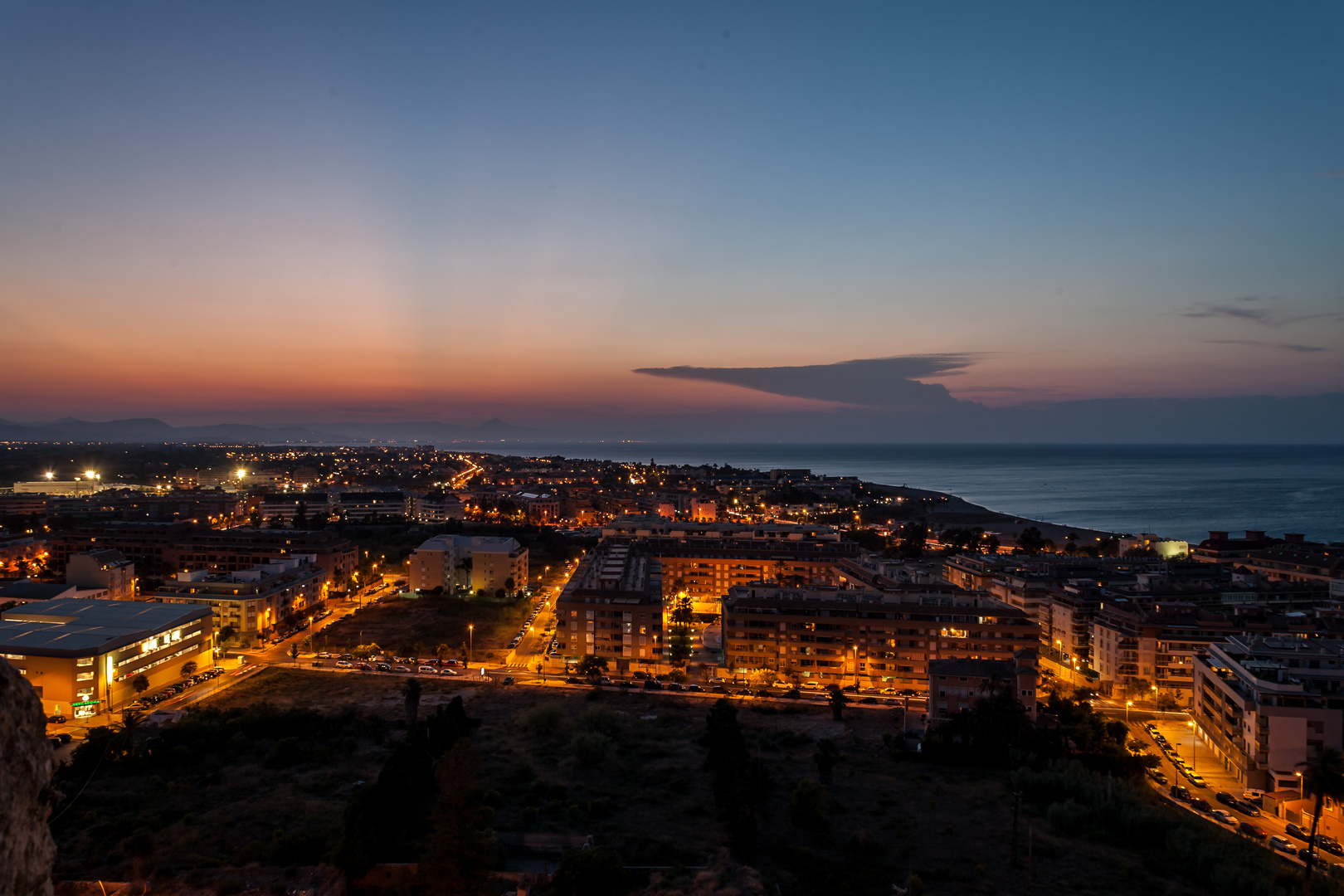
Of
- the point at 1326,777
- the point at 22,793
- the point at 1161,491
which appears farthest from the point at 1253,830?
the point at 1161,491

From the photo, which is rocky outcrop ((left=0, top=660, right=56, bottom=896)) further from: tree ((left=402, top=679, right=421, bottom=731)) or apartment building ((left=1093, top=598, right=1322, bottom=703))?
apartment building ((left=1093, top=598, right=1322, bottom=703))

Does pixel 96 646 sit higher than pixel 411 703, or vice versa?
pixel 96 646

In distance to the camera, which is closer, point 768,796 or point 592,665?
point 768,796

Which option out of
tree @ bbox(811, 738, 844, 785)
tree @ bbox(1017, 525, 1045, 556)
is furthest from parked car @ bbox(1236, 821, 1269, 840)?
tree @ bbox(1017, 525, 1045, 556)

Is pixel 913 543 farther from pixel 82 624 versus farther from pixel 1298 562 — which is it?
pixel 82 624

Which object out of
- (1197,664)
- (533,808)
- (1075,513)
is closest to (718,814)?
(533,808)

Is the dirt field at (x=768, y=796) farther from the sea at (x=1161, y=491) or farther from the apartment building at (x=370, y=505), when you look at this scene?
the sea at (x=1161, y=491)

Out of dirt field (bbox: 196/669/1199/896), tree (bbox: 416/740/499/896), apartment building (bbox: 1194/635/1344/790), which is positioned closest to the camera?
tree (bbox: 416/740/499/896)
